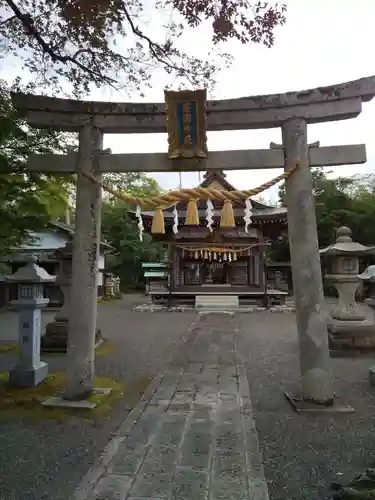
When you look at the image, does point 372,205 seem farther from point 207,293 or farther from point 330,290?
point 207,293

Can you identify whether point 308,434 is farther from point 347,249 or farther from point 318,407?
point 347,249

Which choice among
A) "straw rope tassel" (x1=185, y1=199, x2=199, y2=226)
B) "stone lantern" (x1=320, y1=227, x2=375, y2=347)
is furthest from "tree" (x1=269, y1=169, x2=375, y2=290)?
"straw rope tassel" (x1=185, y1=199, x2=199, y2=226)

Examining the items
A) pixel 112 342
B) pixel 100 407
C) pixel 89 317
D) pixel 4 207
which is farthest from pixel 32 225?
pixel 112 342

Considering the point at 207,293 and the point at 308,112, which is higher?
the point at 308,112

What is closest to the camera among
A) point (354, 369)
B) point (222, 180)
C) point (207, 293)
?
point (354, 369)

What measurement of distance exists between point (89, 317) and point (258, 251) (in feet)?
55.0

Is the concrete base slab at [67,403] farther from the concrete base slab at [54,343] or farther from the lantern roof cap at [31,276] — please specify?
the concrete base slab at [54,343]

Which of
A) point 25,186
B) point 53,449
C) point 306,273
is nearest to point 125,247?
point 25,186

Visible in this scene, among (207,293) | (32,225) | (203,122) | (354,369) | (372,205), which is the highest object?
(372,205)

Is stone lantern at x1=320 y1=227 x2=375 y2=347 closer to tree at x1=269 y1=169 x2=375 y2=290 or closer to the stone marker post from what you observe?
the stone marker post

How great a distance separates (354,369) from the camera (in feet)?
25.0

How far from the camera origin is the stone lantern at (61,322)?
9570 mm

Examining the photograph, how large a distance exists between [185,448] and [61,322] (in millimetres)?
6799

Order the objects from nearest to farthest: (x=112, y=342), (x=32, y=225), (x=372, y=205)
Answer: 1. (x=32, y=225)
2. (x=112, y=342)
3. (x=372, y=205)
